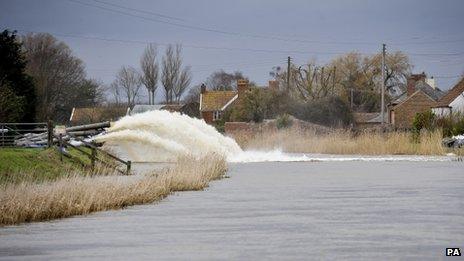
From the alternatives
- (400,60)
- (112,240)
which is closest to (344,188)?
(112,240)

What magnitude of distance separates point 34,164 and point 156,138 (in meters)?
16.8

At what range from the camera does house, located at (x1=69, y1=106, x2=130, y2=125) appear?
408ft

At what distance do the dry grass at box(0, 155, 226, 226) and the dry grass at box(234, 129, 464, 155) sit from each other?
33.9 m

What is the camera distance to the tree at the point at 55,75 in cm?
11156

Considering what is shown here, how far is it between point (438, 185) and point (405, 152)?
95.2ft

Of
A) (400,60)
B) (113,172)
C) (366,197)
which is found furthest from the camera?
(400,60)

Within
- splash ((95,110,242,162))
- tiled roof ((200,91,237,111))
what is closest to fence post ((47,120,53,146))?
splash ((95,110,242,162))

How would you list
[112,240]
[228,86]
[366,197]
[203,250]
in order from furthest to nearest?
[228,86] < [366,197] < [112,240] < [203,250]

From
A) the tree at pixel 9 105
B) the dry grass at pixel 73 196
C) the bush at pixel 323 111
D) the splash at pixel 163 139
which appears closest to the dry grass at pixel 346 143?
the splash at pixel 163 139

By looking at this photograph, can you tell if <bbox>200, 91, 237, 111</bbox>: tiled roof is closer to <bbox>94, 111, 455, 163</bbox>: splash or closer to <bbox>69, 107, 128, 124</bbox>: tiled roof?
<bbox>69, 107, 128, 124</bbox>: tiled roof

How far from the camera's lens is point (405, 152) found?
2682 inches

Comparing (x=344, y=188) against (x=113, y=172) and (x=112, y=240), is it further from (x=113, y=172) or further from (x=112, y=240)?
(x=112, y=240)

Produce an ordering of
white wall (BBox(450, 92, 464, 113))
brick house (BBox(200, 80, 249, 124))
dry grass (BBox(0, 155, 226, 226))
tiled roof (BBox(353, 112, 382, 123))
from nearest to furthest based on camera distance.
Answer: dry grass (BBox(0, 155, 226, 226))
white wall (BBox(450, 92, 464, 113))
tiled roof (BBox(353, 112, 382, 123))
brick house (BBox(200, 80, 249, 124))

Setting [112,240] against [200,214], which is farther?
[200,214]
